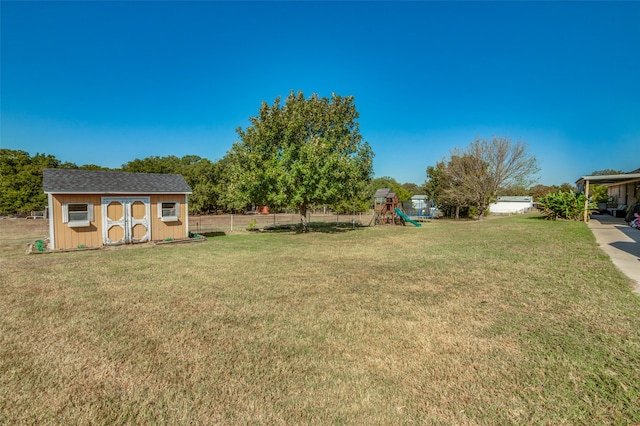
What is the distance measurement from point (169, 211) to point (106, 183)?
8.87ft

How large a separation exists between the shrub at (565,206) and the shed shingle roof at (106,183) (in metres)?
20.1

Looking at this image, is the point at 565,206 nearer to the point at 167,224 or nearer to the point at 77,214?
the point at 167,224

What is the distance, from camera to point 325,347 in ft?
11.8

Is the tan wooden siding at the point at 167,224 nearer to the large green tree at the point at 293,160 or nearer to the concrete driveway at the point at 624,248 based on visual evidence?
the large green tree at the point at 293,160

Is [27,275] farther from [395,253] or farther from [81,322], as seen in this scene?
[395,253]

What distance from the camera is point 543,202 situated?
62.4 ft

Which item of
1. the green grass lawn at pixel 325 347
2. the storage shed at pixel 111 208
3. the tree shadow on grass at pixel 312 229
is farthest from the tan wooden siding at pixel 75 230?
the tree shadow on grass at pixel 312 229

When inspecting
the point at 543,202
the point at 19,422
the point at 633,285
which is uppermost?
the point at 543,202

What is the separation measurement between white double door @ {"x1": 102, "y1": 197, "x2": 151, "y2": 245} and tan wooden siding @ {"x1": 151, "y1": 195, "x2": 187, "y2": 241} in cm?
21

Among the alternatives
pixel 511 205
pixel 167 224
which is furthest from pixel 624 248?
pixel 511 205

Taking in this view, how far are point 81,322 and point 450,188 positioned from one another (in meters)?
29.3

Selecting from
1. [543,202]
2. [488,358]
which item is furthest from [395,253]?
[543,202]

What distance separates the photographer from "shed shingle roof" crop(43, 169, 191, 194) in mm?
12031

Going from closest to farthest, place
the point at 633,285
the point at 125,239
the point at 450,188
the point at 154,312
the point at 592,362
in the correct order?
the point at 592,362
the point at 154,312
the point at 633,285
the point at 125,239
the point at 450,188
